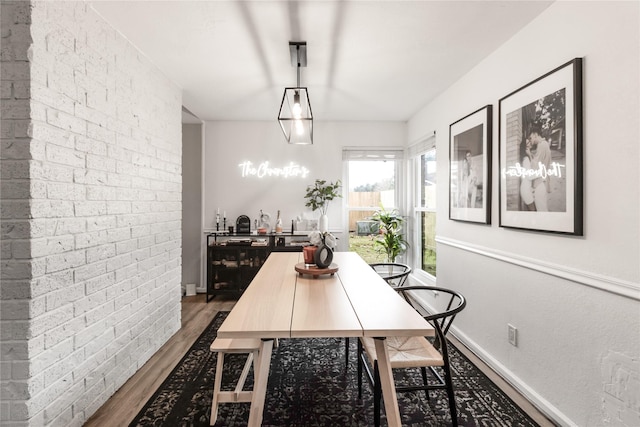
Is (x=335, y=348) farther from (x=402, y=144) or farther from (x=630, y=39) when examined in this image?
(x=402, y=144)

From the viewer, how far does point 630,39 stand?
1474mm

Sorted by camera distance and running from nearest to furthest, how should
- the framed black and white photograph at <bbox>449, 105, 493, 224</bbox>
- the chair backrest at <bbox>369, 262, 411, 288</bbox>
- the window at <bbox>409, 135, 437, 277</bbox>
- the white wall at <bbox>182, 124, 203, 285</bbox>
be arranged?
the chair backrest at <bbox>369, 262, 411, 288</bbox> → the framed black and white photograph at <bbox>449, 105, 493, 224</bbox> → the window at <bbox>409, 135, 437, 277</bbox> → the white wall at <bbox>182, 124, 203, 285</bbox>

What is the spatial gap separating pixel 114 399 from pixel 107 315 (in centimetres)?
57

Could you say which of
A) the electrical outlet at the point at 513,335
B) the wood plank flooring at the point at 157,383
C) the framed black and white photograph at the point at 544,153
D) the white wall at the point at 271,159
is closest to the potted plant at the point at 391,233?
the white wall at the point at 271,159

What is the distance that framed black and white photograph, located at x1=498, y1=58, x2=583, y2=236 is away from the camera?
1.75 metres

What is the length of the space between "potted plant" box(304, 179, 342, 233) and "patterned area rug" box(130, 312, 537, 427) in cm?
223

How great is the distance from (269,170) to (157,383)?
10.3ft

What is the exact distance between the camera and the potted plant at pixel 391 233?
15.0 feet

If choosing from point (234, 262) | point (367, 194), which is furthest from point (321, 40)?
point (234, 262)

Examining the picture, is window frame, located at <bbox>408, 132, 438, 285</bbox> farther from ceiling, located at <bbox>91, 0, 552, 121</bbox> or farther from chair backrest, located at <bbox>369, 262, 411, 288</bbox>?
ceiling, located at <bbox>91, 0, 552, 121</bbox>

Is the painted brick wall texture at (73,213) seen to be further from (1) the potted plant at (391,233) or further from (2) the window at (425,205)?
(2) the window at (425,205)

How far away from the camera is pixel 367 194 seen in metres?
4.97

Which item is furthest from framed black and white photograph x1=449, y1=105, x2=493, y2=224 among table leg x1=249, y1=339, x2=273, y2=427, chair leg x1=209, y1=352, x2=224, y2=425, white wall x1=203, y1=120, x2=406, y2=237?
chair leg x1=209, y1=352, x2=224, y2=425

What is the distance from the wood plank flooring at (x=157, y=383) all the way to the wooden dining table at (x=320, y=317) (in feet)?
3.58
